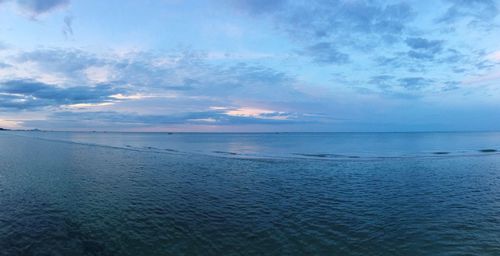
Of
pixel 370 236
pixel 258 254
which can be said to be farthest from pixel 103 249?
pixel 370 236

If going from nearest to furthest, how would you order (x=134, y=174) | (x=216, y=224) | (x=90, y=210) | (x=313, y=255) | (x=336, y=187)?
(x=313, y=255), (x=216, y=224), (x=90, y=210), (x=336, y=187), (x=134, y=174)

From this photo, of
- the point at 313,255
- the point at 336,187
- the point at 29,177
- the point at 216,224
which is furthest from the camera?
the point at 29,177

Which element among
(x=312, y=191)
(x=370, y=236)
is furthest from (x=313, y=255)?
(x=312, y=191)

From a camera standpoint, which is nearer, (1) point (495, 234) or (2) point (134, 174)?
(1) point (495, 234)

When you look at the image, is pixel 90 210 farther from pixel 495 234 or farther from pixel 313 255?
pixel 495 234

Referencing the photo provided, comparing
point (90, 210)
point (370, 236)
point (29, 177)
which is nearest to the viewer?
point (370, 236)

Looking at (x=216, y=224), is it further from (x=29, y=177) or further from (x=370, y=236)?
(x=29, y=177)

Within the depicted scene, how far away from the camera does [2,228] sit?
63.5 feet

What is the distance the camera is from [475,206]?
2575cm

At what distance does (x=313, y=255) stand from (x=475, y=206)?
18840 millimetres

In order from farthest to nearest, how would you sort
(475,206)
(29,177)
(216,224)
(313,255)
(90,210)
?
(29,177) < (475,206) < (90,210) < (216,224) < (313,255)

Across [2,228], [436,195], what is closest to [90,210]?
[2,228]

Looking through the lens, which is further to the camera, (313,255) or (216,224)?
(216,224)

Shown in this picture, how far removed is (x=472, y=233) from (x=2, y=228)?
98.6 ft
